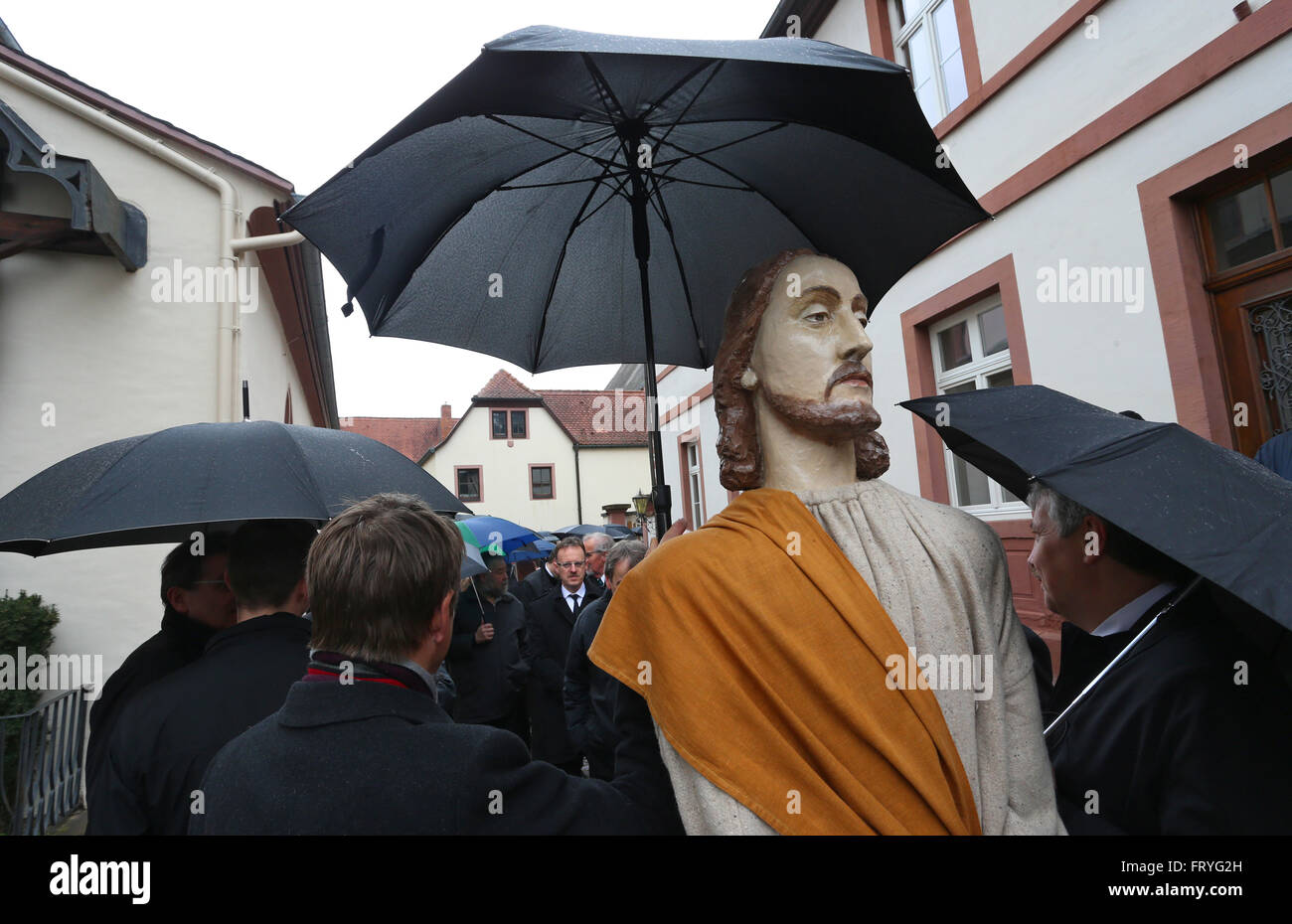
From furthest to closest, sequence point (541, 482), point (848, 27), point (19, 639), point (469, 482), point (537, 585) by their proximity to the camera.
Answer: point (541, 482) < point (469, 482) < point (848, 27) < point (537, 585) < point (19, 639)

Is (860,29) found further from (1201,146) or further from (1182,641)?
(1182,641)

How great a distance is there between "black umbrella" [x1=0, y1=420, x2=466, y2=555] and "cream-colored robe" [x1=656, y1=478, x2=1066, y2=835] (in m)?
1.16

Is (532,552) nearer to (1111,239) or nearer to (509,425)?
(1111,239)

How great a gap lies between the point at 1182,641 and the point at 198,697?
84.9 inches

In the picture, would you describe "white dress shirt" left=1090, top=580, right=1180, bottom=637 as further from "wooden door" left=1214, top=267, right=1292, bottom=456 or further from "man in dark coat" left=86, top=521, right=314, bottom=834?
"wooden door" left=1214, top=267, right=1292, bottom=456

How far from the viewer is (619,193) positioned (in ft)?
7.59

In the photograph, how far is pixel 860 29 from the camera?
24.3 ft

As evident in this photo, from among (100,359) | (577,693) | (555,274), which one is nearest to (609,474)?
(100,359)

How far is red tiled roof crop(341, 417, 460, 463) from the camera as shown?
1223 inches

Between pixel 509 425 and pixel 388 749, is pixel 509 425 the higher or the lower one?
the higher one

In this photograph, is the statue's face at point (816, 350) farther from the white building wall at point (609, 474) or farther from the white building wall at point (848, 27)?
the white building wall at point (609, 474)

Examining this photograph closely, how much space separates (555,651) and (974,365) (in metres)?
4.28

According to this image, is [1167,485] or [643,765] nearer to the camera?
[1167,485]

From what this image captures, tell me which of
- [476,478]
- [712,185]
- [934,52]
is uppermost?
[934,52]
